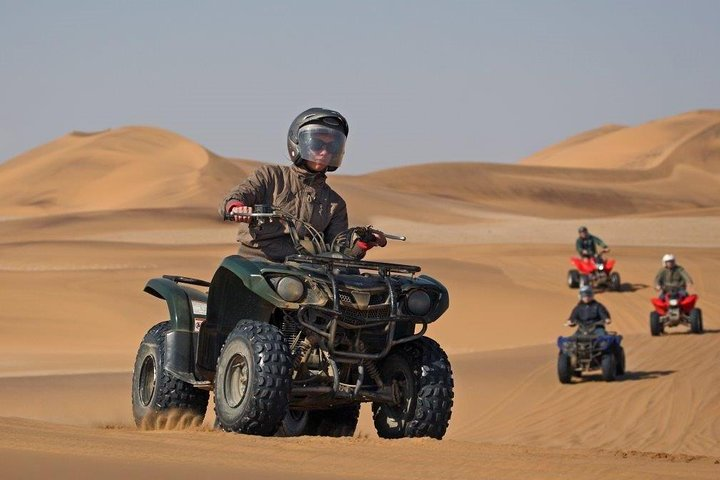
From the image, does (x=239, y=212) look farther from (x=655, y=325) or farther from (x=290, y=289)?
(x=655, y=325)

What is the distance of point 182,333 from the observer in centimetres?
954

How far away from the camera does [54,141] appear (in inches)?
4218

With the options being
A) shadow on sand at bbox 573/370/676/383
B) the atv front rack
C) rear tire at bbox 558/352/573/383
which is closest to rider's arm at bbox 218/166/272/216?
the atv front rack

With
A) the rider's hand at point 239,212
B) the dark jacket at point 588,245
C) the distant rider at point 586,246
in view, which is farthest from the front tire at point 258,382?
the dark jacket at point 588,245

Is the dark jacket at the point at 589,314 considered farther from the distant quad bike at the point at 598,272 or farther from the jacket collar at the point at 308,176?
the distant quad bike at the point at 598,272

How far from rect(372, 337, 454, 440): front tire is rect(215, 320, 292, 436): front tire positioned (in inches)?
34.1

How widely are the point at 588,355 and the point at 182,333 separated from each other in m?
9.84

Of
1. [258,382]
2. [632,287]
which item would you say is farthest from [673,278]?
[258,382]

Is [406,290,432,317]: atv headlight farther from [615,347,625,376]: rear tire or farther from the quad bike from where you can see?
the quad bike

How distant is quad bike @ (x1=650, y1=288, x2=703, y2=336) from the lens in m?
23.6

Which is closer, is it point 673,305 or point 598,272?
point 673,305

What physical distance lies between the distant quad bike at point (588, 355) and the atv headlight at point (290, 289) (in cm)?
1061

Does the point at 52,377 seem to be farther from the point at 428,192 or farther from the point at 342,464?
the point at 428,192

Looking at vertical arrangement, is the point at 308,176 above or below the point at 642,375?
above
